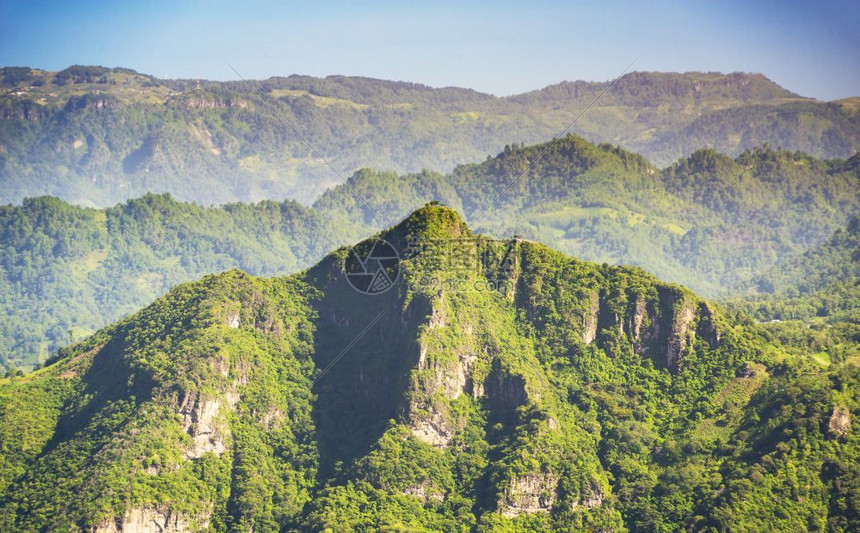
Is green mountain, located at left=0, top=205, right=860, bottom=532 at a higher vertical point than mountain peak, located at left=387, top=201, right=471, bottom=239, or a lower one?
lower

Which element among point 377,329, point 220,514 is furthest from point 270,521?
point 377,329

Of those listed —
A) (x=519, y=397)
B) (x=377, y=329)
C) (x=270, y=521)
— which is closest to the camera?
(x=270, y=521)

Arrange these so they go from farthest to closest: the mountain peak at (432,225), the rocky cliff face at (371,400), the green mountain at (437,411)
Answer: the mountain peak at (432,225), the rocky cliff face at (371,400), the green mountain at (437,411)

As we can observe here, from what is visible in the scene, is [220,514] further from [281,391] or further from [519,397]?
[519,397]

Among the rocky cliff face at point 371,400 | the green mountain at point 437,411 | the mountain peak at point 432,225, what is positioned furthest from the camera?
the mountain peak at point 432,225

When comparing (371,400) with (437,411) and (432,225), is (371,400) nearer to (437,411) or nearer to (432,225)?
(437,411)

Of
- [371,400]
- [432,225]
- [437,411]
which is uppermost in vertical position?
[432,225]

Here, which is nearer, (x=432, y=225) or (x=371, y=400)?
(x=371, y=400)

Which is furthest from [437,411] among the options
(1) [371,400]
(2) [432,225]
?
(2) [432,225]
